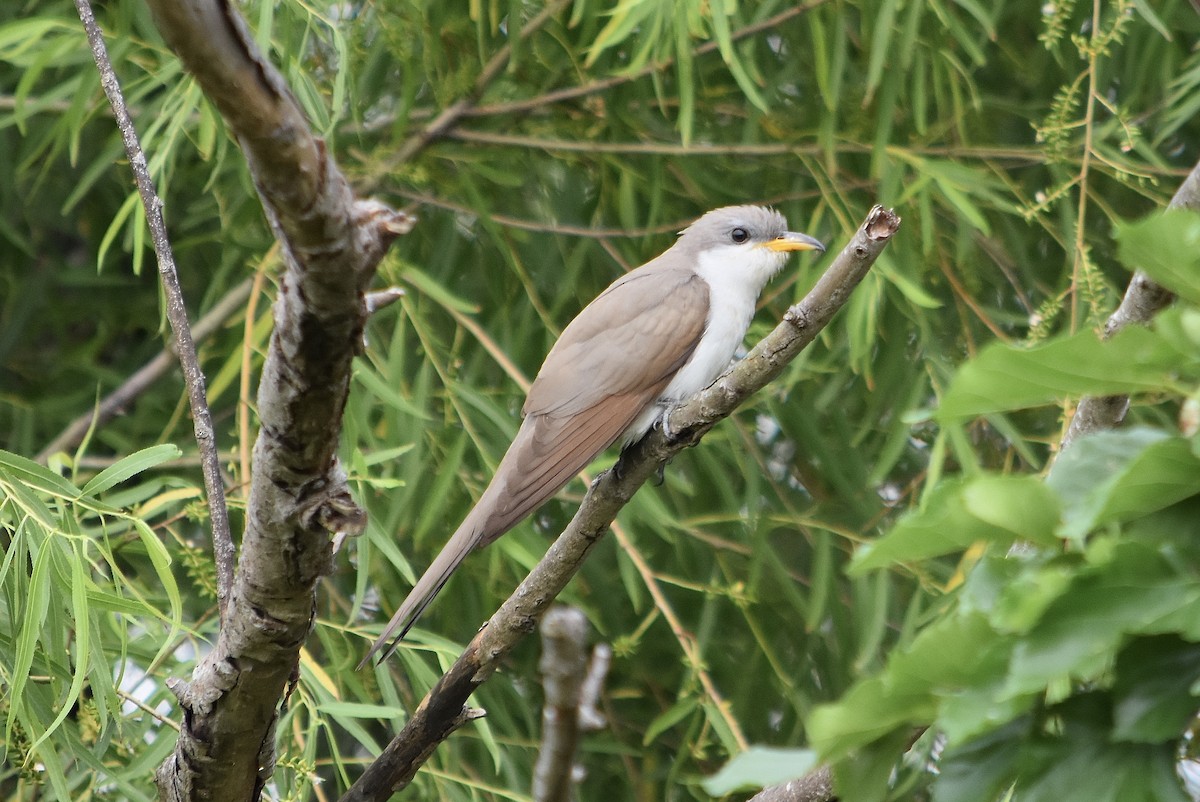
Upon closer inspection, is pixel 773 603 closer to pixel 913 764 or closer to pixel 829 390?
pixel 829 390

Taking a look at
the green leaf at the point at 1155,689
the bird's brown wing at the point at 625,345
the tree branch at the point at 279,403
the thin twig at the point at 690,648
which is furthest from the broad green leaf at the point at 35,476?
the green leaf at the point at 1155,689

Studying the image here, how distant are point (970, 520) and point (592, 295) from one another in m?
2.88

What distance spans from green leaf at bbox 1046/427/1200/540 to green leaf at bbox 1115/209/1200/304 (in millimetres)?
92

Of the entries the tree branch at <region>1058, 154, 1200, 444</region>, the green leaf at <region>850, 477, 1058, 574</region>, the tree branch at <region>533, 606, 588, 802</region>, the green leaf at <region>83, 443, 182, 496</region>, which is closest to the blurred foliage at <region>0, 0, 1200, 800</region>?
the green leaf at <region>83, 443, 182, 496</region>

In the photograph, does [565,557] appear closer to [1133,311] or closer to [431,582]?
[431,582]

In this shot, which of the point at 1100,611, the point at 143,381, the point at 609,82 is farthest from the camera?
the point at 143,381

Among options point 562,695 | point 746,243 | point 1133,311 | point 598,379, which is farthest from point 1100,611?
point 746,243

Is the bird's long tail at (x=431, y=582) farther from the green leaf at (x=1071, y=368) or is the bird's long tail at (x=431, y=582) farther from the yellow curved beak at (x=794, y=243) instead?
the green leaf at (x=1071, y=368)

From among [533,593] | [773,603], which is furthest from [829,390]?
[533,593]

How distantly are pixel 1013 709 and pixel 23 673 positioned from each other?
1.38m

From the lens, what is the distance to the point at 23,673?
171cm

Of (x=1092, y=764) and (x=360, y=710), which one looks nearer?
(x=1092, y=764)

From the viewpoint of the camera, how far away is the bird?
96.6 inches

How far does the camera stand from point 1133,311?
1566mm
